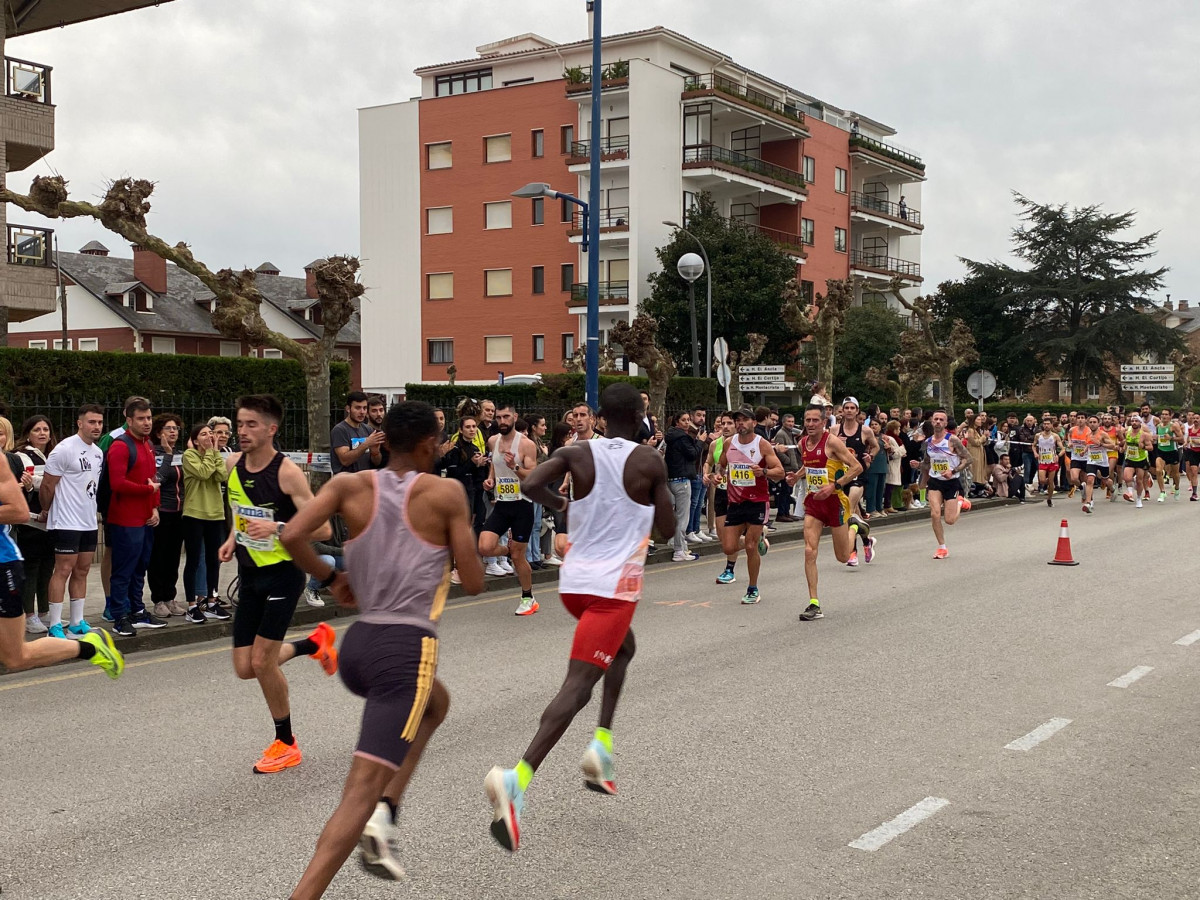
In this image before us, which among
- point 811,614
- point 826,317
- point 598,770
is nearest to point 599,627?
point 598,770

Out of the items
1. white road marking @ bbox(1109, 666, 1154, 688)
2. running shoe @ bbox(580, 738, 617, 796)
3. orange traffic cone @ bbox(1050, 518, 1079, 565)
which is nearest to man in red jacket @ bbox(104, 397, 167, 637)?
running shoe @ bbox(580, 738, 617, 796)

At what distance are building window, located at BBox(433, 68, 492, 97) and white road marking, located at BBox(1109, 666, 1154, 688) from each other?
48222mm

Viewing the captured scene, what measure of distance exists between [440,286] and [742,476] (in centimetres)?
4150

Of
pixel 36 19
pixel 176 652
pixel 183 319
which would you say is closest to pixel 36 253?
pixel 36 19

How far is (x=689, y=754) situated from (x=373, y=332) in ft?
159

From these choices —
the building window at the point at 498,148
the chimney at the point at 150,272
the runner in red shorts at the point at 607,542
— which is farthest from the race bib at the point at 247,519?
the chimney at the point at 150,272

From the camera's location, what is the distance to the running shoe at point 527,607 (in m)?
10.8

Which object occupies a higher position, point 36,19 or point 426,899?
point 36,19

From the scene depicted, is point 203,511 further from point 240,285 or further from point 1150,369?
point 1150,369

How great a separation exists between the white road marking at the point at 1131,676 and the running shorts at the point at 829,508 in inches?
133

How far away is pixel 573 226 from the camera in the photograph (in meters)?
47.7

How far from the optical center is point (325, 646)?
5648mm

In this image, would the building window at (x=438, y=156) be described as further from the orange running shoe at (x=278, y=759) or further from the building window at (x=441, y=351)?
the orange running shoe at (x=278, y=759)

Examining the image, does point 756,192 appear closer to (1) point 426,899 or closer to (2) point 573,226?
(2) point 573,226
